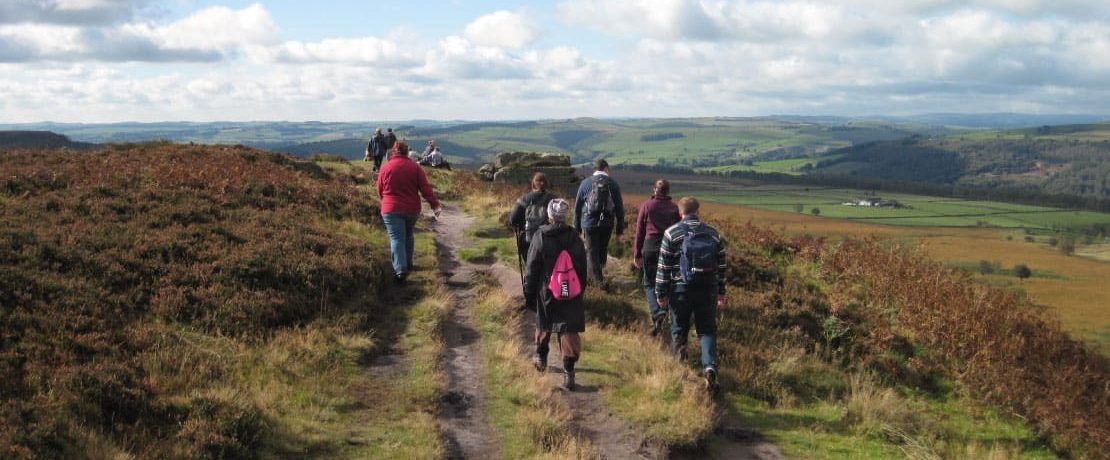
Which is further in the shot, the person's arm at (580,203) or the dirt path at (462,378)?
the person's arm at (580,203)

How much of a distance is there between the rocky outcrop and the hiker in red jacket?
16104mm

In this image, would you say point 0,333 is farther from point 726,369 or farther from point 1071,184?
point 1071,184

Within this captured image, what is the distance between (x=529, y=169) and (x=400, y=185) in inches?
728

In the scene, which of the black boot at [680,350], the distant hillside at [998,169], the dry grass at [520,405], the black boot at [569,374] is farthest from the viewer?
the distant hillside at [998,169]

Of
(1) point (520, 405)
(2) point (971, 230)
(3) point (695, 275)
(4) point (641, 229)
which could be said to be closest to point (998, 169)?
(2) point (971, 230)

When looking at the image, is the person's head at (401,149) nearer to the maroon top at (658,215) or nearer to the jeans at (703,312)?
the maroon top at (658,215)

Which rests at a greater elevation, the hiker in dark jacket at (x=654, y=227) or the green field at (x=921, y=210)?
the hiker in dark jacket at (x=654, y=227)

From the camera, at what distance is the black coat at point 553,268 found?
8.48m

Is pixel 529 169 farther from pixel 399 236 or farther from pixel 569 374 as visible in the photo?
pixel 569 374

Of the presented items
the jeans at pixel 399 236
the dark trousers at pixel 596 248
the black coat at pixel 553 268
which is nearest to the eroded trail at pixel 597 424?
the black coat at pixel 553 268

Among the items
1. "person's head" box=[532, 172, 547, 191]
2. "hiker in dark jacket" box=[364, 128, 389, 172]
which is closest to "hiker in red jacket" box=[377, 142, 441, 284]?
"person's head" box=[532, 172, 547, 191]

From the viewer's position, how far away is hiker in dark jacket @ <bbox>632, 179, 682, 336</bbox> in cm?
1102

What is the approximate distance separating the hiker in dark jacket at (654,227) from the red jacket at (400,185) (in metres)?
3.62

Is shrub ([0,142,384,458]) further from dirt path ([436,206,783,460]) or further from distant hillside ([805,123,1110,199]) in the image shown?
distant hillside ([805,123,1110,199])
